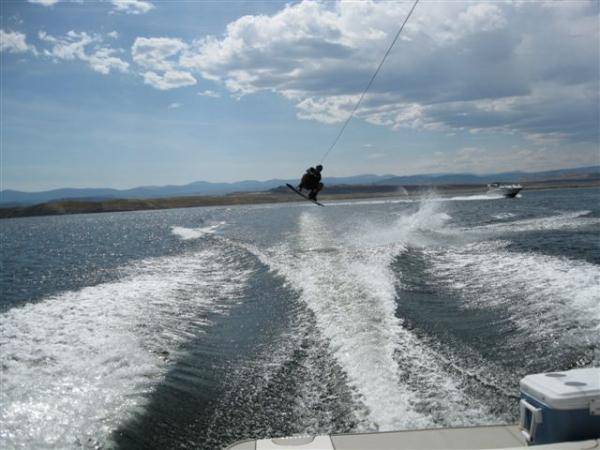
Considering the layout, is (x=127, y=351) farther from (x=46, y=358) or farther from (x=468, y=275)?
(x=468, y=275)

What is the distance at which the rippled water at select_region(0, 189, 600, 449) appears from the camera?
20.9 ft

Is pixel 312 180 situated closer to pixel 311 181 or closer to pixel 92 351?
pixel 311 181

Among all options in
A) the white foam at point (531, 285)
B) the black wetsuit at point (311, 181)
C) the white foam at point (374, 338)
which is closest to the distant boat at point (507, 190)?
the white foam at point (531, 285)

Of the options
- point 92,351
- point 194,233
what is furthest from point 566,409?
point 194,233

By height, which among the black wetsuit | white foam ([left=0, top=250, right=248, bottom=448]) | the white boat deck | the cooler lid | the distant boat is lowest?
white foam ([left=0, top=250, right=248, bottom=448])

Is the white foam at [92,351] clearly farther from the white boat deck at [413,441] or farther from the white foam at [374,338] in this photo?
the white boat deck at [413,441]

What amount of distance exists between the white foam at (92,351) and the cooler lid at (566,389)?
5.09 m

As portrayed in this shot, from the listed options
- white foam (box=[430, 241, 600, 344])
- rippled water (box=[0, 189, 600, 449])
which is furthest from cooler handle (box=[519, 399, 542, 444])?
white foam (box=[430, 241, 600, 344])

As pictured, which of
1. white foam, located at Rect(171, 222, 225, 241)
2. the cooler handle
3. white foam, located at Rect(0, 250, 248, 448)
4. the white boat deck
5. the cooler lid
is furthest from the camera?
white foam, located at Rect(171, 222, 225, 241)

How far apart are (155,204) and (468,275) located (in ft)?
546

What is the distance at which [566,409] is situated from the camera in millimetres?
3768

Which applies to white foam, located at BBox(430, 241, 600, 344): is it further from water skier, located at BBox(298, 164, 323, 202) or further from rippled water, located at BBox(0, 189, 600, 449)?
water skier, located at BBox(298, 164, 323, 202)

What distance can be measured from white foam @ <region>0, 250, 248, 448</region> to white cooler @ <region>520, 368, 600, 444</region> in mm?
5057

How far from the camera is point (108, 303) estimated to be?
516 inches
